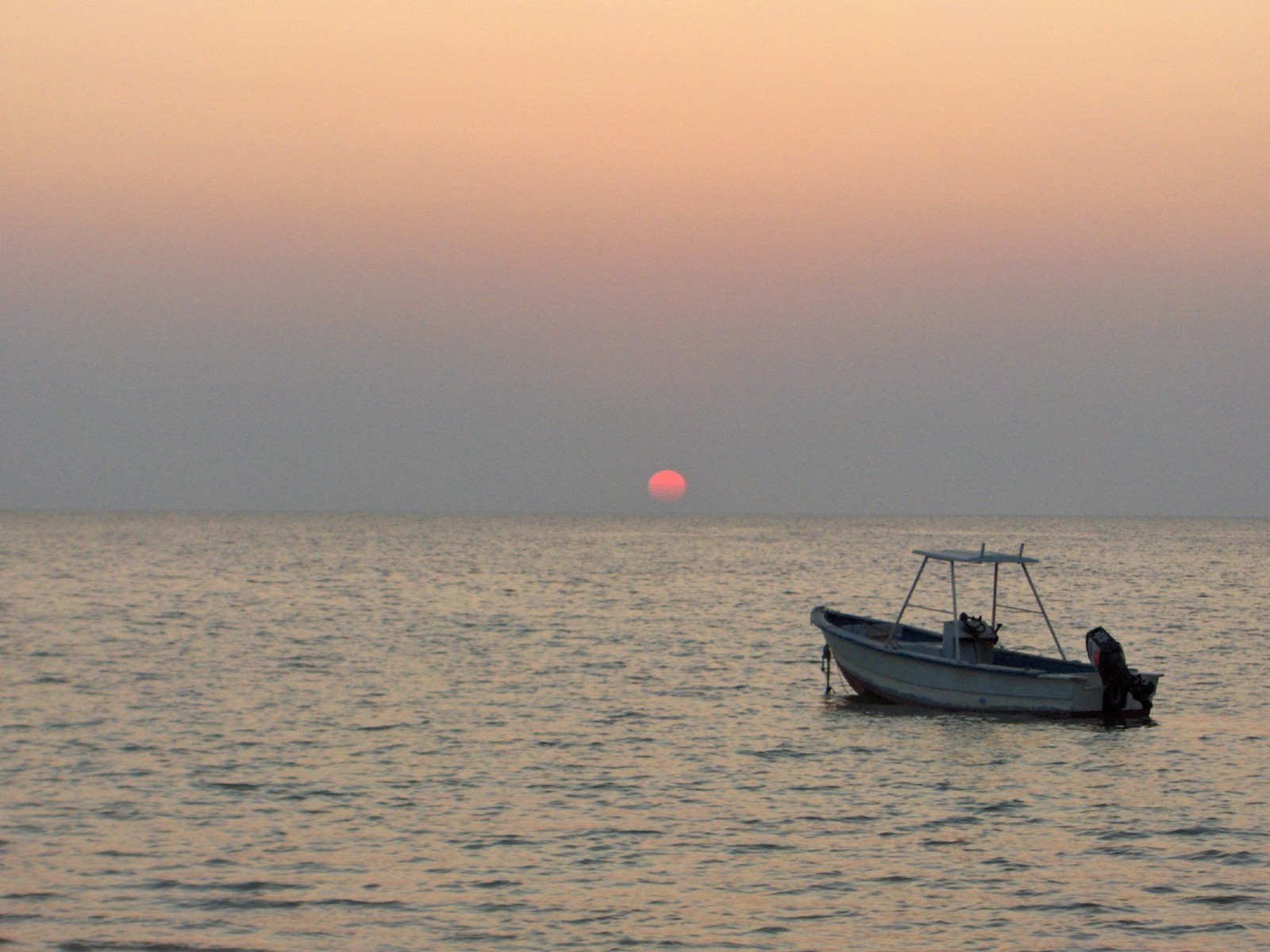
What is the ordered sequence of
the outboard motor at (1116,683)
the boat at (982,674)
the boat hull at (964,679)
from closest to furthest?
the outboard motor at (1116,683), the boat at (982,674), the boat hull at (964,679)

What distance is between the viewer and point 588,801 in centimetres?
2155

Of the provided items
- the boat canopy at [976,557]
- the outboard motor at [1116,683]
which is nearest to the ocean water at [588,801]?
the outboard motor at [1116,683]

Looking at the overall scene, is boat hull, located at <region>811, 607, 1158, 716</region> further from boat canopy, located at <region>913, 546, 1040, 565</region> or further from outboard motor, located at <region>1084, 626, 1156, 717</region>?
boat canopy, located at <region>913, 546, 1040, 565</region>

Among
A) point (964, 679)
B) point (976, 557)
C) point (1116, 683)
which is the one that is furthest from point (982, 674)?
point (1116, 683)

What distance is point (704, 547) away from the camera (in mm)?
167625

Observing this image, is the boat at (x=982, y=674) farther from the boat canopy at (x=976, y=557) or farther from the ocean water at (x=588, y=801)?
the ocean water at (x=588, y=801)

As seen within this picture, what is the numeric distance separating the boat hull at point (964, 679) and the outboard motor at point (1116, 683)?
202 millimetres

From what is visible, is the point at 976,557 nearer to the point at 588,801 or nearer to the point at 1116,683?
the point at 1116,683

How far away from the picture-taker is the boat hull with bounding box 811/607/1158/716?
30672mm

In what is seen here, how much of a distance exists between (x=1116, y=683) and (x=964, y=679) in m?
3.29

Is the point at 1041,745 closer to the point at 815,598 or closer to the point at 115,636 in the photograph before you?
the point at 115,636

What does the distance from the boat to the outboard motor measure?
2cm

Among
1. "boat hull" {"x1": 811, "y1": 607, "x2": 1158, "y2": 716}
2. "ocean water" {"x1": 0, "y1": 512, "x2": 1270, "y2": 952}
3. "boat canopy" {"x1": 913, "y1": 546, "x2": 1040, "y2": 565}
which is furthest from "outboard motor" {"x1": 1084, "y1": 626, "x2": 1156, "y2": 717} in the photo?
"boat canopy" {"x1": 913, "y1": 546, "x2": 1040, "y2": 565}

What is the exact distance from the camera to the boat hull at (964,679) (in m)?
30.7
